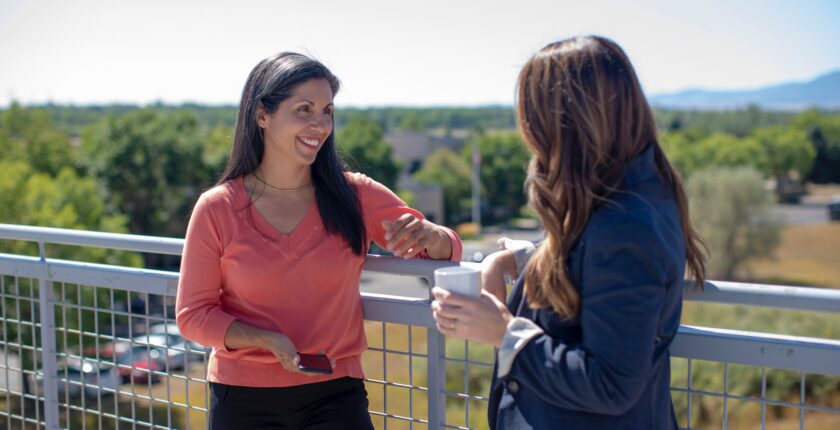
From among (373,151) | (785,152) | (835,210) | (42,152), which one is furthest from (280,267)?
(785,152)

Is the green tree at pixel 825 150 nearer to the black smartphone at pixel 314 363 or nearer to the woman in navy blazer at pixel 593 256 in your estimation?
the black smartphone at pixel 314 363

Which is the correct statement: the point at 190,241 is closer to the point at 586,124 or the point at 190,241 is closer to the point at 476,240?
the point at 586,124

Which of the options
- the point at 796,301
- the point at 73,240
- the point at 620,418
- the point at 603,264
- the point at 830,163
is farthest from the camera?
the point at 830,163

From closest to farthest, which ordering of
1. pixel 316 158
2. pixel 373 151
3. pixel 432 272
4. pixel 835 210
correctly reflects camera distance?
1. pixel 432 272
2. pixel 316 158
3. pixel 373 151
4. pixel 835 210

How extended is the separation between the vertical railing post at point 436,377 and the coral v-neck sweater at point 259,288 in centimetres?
25

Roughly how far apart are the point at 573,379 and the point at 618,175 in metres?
0.43

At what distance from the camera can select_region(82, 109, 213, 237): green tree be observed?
1988 inches

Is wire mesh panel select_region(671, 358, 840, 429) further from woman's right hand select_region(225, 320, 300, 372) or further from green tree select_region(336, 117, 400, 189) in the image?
green tree select_region(336, 117, 400, 189)

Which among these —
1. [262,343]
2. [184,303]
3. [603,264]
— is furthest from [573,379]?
[184,303]

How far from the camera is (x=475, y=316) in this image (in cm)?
183

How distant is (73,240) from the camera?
345cm

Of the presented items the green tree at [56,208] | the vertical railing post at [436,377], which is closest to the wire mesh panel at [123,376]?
the vertical railing post at [436,377]

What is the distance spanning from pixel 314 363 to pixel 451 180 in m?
74.6

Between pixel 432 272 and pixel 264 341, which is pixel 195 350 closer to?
pixel 264 341
